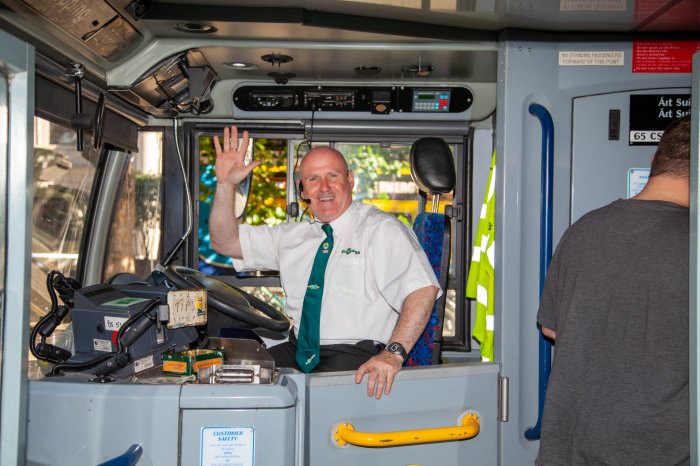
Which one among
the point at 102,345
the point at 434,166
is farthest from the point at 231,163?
the point at 102,345

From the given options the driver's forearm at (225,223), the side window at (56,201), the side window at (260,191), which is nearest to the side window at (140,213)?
the side window at (56,201)

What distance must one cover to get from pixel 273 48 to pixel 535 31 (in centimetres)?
111

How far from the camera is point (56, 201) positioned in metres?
3.72

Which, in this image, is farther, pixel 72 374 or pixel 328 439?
pixel 328 439

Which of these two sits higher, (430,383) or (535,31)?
(535,31)

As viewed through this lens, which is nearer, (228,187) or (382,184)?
(228,187)

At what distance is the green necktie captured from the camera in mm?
2945

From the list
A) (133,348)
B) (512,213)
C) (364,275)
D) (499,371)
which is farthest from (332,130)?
(133,348)

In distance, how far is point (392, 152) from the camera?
4.79 m

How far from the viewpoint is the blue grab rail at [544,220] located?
9.27 ft

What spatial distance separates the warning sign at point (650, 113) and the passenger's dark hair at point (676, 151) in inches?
34.1

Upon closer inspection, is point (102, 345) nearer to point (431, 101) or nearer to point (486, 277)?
point (486, 277)

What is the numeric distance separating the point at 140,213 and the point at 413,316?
6.84 ft

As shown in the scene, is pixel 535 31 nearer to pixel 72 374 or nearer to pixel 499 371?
pixel 499 371
